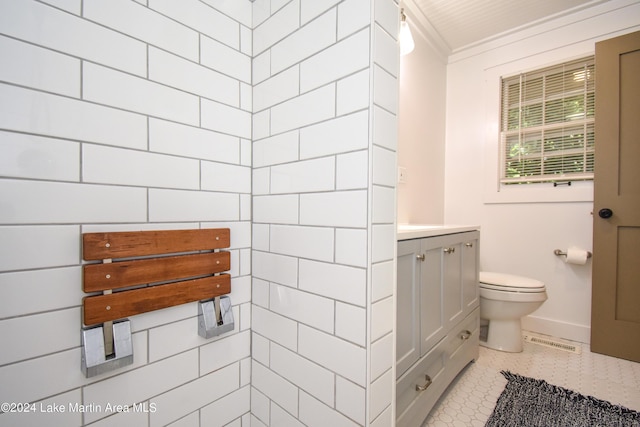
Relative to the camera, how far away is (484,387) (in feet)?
4.95

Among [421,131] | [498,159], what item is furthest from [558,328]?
[421,131]

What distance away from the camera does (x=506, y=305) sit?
5.95ft

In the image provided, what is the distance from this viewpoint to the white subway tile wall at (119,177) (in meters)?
0.56

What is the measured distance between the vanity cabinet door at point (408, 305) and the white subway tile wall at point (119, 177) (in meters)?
0.53

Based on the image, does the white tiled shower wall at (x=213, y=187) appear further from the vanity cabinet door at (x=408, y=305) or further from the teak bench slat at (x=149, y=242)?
the vanity cabinet door at (x=408, y=305)

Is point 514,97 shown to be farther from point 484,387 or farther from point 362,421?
point 362,421

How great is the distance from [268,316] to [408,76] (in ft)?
6.53

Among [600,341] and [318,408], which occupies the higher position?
[318,408]

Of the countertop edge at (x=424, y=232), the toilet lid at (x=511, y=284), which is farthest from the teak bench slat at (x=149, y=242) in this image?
the toilet lid at (x=511, y=284)

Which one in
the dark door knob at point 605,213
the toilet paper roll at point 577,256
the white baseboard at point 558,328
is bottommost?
the white baseboard at point 558,328

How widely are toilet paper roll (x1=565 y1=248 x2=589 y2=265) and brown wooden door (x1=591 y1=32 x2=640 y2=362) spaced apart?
0.26ft

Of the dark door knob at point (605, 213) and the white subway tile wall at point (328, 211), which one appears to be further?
the dark door knob at point (605, 213)

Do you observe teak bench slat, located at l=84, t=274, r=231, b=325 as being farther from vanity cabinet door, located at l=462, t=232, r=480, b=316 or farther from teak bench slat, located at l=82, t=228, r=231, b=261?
vanity cabinet door, located at l=462, t=232, r=480, b=316

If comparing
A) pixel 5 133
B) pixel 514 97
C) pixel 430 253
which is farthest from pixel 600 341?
pixel 5 133
